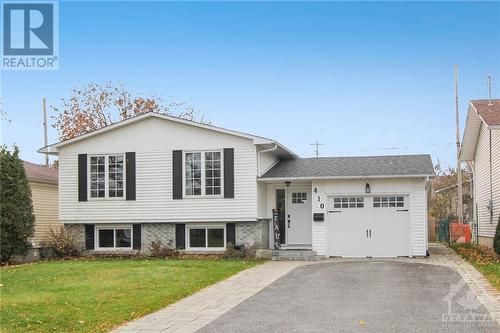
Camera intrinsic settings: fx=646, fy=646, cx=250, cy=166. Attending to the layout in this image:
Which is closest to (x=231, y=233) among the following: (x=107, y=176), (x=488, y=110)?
(x=107, y=176)

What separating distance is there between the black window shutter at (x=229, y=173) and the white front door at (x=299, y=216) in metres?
2.30

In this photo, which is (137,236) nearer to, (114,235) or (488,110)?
(114,235)

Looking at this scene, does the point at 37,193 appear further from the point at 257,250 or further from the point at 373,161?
the point at 373,161

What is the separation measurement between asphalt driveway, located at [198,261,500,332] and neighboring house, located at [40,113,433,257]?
14.7ft

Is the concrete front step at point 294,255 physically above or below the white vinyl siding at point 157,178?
below

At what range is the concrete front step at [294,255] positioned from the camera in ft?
68.3

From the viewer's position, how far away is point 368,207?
21281 mm

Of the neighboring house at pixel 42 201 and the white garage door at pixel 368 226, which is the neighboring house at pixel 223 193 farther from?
the neighboring house at pixel 42 201

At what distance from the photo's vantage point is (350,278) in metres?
15.4

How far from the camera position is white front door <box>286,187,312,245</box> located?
889 inches

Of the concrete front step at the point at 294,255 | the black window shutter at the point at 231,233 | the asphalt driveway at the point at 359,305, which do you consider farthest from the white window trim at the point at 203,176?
the asphalt driveway at the point at 359,305

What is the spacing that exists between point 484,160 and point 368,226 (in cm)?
787

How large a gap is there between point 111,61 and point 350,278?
16.0 meters

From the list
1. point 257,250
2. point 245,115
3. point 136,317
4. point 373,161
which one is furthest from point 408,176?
point 245,115
